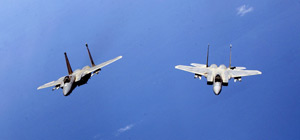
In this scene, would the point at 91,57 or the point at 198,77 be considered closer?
the point at 198,77

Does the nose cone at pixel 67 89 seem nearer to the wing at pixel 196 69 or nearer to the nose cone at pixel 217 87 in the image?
the wing at pixel 196 69

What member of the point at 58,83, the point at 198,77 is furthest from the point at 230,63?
the point at 58,83

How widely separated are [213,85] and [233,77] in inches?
212

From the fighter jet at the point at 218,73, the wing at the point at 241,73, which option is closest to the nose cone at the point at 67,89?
the fighter jet at the point at 218,73

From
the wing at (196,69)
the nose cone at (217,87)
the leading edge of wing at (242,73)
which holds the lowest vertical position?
the nose cone at (217,87)

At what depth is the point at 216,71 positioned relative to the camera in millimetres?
41750

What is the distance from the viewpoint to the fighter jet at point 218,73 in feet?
125

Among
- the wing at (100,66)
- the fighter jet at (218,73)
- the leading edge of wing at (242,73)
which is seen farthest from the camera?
the wing at (100,66)

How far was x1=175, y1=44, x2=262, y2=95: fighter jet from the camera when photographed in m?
38.2

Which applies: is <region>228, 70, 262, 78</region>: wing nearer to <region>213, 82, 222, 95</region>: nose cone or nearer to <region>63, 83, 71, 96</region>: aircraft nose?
<region>213, 82, 222, 95</region>: nose cone

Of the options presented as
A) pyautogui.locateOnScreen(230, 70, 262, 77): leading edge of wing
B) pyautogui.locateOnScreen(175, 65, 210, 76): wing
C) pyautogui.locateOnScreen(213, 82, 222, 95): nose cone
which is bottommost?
pyautogui.locateOnScreen(213, 82, 222, 95): nose cone

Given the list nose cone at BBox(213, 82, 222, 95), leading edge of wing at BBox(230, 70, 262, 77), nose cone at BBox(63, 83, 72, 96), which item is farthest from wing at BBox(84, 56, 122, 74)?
leading edge of wing at BBox(230, 70, 262, 77)

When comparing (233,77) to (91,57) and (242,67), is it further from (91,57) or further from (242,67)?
(91,57)

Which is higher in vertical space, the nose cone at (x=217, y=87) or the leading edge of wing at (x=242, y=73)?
the leading edge of wing at (x=242, y=73)
